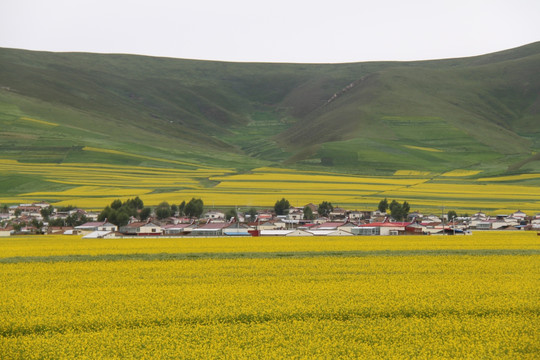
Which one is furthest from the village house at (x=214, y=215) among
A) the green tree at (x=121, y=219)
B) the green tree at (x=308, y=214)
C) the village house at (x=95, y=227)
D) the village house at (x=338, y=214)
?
the village house at (x=95, y=227)

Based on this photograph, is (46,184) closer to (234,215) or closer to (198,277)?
(234,215)

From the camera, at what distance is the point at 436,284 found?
92.5ft

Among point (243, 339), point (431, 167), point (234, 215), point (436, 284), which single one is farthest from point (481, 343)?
point (431, 167)

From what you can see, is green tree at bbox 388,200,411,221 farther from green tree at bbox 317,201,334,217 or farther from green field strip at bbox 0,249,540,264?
green field strip at bbox 0,249,540,264

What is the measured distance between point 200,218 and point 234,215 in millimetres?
5531

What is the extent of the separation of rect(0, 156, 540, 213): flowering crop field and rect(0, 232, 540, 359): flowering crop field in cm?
7292

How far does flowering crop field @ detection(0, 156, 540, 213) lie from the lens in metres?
113

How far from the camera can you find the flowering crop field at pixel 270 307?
18344mm

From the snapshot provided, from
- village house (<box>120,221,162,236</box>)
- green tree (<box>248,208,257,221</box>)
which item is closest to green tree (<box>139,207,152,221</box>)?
village house (<box>120,221,162,236</box>)

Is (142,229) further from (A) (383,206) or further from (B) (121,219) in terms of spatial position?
(A) (383,206)

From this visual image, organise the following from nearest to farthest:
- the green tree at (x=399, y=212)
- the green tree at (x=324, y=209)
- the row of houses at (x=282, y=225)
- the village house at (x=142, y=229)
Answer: the row of houses at (x=282, y=225), the village house at (x=142, y=229), the green tree at (x=399, y=212), the green tree at (x=324, y=209)

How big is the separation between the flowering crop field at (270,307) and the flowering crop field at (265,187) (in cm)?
7292

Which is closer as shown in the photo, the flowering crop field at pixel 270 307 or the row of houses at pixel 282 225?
the flowering crop field at pixel 270 307

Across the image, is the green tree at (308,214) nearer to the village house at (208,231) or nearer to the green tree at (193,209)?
the green tree at (193,209)
